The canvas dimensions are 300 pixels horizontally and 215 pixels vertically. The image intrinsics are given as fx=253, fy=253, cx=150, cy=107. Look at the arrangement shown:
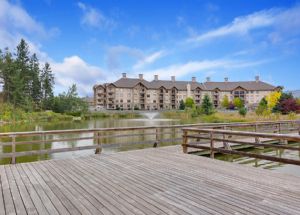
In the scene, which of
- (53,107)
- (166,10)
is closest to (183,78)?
(53,107)

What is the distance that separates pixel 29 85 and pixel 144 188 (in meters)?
56.3

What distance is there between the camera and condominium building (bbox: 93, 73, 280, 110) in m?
79.2

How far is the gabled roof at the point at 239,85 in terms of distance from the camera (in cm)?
8169

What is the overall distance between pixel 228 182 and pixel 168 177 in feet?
4.16

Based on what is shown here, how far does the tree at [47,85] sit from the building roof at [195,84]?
22035mm

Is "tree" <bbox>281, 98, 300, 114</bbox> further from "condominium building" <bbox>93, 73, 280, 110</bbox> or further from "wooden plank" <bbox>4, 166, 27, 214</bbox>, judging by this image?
"wooden plank" <bbox>4, 166, 27, 214</bbox>

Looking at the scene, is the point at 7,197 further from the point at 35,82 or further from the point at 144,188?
the point at 35,82

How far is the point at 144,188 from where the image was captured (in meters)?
4.77

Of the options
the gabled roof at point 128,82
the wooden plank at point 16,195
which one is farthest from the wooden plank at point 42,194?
the gabled roof at point 128,82

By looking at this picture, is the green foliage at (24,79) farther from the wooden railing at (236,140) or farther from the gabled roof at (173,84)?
the wooden railing at (236,140)

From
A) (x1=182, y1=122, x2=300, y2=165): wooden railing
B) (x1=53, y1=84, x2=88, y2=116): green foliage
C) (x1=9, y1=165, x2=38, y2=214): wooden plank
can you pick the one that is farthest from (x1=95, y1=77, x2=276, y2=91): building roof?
(x1=9, y1=165, x2=38, y2=214): wooden plank

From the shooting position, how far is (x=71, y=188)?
4.77 metres

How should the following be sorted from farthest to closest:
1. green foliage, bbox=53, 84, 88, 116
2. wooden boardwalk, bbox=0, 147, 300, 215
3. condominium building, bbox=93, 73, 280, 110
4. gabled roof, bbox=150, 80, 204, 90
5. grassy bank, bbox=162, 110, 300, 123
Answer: gabled roof, bbox=150, 80, 204, 90 → condominium building, bbox=93, 73, 280, 110 → green foliage, bbox=53, 84, 88, 116 → grassy bank, bbox=162, 110, 300, 123 → wooden boardwalk, bbox=0, 147, 300, 215

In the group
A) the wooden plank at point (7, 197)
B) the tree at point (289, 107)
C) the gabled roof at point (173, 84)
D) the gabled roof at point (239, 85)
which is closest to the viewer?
the wooden plank at point (7, 197)
